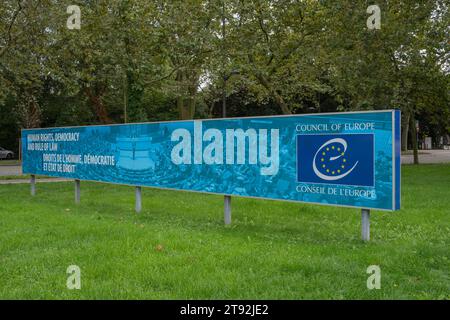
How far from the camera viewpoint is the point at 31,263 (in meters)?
6.75

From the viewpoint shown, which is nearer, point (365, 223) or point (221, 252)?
point (221, 252)

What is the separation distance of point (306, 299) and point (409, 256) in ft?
7.66

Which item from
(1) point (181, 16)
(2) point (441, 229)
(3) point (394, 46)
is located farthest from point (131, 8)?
(2) point (441, 229)

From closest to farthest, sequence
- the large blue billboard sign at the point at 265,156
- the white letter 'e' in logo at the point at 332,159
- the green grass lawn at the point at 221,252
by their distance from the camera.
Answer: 1. the green grass lawn at the point at 221,252
2. the large blue billboard sign at the point at 265,156
3. the white letter 'e' in logo at the point at 332,159

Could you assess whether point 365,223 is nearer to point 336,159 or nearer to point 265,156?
point 336,159

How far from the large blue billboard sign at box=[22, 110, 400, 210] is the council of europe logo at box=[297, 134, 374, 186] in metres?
0.01

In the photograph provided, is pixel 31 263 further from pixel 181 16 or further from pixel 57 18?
pixel 181 16

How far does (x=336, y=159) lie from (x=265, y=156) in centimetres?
141

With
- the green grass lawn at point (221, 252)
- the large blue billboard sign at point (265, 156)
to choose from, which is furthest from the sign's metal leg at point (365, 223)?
the large blue billboard sign at point (265, 156)

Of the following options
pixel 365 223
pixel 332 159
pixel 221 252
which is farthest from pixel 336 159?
pixel 221 252

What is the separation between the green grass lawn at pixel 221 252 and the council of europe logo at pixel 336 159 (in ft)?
3.15

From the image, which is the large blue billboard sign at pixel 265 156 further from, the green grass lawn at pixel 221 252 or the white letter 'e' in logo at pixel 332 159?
the green grass lawn at pixel 221 252

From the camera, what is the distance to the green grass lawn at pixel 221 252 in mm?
5570

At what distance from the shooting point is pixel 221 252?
7117 millimetres
